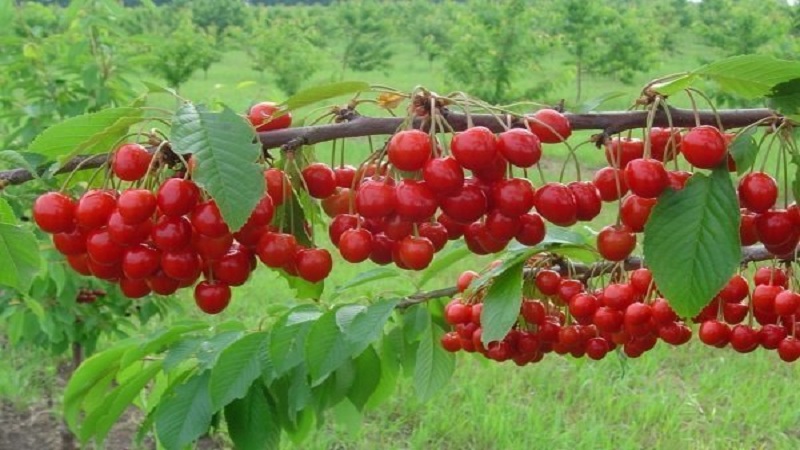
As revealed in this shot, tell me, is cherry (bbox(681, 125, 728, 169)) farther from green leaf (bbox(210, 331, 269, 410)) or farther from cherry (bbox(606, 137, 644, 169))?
green leaf (bbox(210, 331, 269, 410))

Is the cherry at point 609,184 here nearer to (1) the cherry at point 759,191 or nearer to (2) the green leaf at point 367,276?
(1) the cherry at point 759,191

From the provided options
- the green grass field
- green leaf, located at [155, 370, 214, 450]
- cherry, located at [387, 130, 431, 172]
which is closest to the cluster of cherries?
cherry, located at [387, 130, 431, 172]

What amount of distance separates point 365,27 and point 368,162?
27160 mm

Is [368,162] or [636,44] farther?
[636,44]

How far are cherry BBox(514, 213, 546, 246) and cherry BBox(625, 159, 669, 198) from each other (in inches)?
5.0

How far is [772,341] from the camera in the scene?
5.97ft

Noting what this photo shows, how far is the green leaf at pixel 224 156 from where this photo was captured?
1.04m

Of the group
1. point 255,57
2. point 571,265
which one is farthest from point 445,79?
point 571,265

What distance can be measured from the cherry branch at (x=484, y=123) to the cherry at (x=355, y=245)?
123mm

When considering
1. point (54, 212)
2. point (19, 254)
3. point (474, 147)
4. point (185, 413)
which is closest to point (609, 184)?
point (474, 147)

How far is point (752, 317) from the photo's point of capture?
5.98 ft

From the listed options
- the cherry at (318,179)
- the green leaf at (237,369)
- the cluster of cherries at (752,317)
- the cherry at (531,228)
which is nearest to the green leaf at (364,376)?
the green leaf at (237,369)

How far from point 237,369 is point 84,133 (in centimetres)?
83

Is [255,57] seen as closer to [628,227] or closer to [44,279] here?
[44,279]
